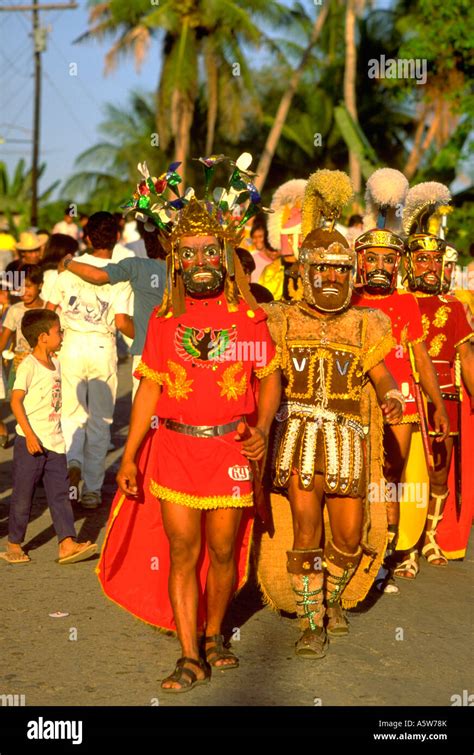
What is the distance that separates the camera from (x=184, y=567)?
219 inches

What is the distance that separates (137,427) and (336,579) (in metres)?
1.36

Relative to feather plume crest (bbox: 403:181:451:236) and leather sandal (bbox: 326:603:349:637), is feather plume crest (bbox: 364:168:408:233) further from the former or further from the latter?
leather sandal (bbox: 326:603:349:637)

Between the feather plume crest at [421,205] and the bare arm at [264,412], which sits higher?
the feather plume crest at [421,205]

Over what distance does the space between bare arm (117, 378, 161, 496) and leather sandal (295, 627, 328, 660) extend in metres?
1.10

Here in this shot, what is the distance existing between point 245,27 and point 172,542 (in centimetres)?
3566

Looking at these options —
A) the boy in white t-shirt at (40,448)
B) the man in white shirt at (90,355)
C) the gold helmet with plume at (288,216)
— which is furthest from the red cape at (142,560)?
the gold helmet with plume at (288,216)

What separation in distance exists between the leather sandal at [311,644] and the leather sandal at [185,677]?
0.59 metres

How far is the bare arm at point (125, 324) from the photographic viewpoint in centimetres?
900

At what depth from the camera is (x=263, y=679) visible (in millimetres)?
5613

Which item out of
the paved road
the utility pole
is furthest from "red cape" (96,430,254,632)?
the utility pole

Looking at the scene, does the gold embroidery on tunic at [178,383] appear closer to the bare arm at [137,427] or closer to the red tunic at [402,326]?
the bare arm at [137,427]

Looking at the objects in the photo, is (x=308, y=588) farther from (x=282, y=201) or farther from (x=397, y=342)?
(x=282, y=201)

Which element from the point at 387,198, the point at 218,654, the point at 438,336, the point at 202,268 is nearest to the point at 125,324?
the point at 387,198
